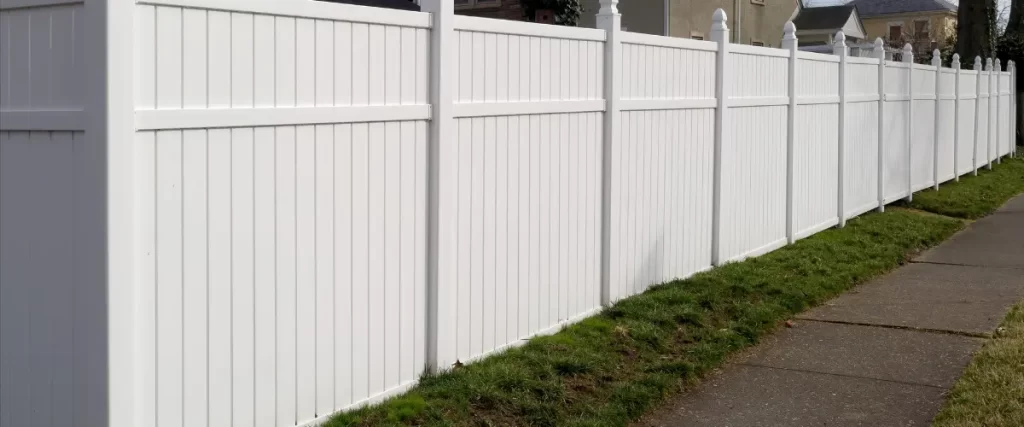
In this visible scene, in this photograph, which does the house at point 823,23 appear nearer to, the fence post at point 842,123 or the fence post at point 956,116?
the fence post at point 956,116

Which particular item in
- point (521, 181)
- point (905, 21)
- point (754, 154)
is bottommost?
point (521, 181)

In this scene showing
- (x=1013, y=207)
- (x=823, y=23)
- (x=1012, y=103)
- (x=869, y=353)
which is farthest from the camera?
(x=823, y=23)

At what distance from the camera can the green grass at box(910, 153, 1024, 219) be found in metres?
14.2

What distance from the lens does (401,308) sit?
518 cm

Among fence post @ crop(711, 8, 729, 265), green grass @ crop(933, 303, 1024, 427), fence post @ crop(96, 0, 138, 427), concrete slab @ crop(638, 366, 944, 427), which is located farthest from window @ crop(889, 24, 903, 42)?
fence post @ crop(96, 0, 138, 427)

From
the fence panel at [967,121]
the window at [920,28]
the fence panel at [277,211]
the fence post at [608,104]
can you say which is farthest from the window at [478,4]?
the window at [920,28]

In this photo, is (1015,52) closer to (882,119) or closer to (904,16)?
(882,119)

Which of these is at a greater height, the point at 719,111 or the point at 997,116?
the point at 997,116

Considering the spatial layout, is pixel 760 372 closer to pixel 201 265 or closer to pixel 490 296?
pixel 490 296

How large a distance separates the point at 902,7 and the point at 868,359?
61.4 metres

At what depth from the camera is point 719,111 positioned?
866cm

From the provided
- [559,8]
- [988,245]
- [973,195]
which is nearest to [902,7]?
[559,8]

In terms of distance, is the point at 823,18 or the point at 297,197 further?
the point at 823,18

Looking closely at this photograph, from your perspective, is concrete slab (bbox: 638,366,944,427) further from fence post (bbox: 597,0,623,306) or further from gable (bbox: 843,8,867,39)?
gable (bbox: 843,8,867,39)
